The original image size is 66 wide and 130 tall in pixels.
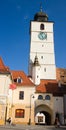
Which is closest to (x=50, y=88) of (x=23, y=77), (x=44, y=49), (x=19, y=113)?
(x=23, y=77)

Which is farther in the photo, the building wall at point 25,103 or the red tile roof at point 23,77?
the red tile roof at point 23,77

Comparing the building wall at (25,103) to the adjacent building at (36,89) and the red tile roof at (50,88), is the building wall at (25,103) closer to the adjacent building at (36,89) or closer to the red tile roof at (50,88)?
the adjacent building at (36,89)

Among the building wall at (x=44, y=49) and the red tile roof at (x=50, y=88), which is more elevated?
the building wall at (x=44, y=49)

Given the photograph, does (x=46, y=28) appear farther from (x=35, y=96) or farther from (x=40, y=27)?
(x=35, y=96)

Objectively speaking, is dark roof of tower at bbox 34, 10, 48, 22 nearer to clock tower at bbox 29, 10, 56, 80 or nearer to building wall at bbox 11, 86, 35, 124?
clock tower at bbox 29, 10, 56, 80

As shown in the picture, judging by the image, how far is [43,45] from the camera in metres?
53.9

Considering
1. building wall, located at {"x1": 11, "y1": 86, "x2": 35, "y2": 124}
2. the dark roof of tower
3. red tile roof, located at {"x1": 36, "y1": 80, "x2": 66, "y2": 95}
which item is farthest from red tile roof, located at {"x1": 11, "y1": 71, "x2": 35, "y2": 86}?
the dark roof of tower

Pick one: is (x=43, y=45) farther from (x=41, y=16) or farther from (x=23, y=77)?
(x=23, y=77)

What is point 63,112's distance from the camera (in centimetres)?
4122

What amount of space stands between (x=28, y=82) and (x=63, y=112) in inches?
338

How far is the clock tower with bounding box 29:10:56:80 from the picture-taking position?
50.9 meters

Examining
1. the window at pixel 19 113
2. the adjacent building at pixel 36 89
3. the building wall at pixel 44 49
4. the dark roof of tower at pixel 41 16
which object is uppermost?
the dark roof of tower at pixel 41 16

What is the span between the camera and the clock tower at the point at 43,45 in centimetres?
5088

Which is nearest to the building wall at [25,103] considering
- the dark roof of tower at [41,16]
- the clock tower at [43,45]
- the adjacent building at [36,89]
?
the adjacent building at [36,89]
